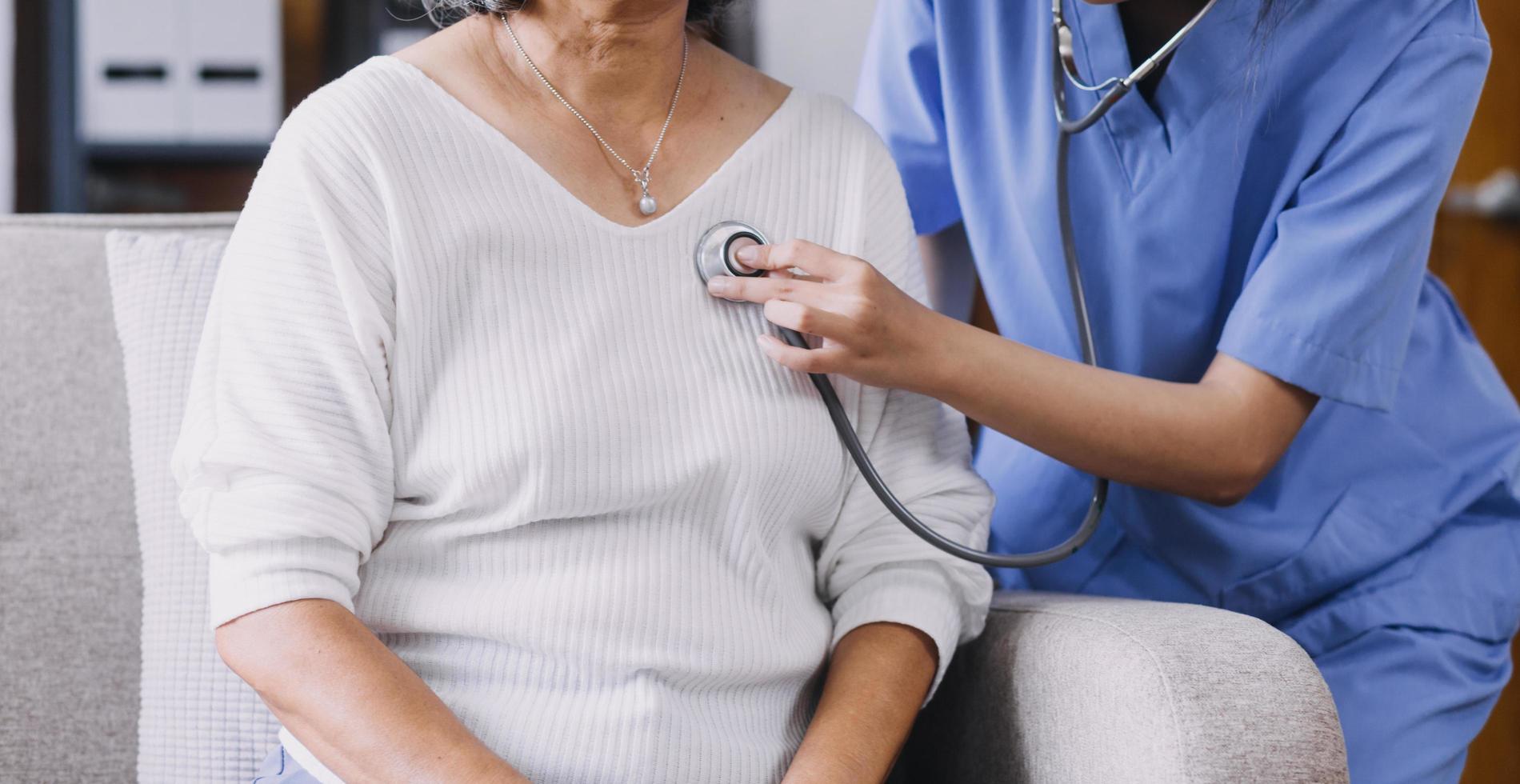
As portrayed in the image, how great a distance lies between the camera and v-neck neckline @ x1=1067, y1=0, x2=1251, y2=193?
3.32 feet

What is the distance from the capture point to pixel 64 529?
103 cm

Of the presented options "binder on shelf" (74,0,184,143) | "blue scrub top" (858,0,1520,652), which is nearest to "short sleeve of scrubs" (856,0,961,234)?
"blue scrub top" (858,0,1520,652)

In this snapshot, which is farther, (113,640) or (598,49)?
(113,640)

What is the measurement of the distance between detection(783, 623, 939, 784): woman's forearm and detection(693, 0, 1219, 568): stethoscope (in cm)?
9

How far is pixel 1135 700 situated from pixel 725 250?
404 millimetres

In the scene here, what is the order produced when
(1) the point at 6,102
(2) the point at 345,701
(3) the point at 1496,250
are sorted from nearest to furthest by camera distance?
(2) the point at 345,701 → (3) the point at 1496,250 → (1) the point at 6,102

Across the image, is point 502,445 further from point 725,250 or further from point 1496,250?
point 1496,250

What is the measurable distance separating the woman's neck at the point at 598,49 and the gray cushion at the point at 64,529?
46 cm

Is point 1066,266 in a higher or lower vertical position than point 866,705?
higher

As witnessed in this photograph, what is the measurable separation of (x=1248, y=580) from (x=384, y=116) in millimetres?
809

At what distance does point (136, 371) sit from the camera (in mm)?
1007

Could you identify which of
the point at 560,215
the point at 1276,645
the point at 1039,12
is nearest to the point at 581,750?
the point at 560,215

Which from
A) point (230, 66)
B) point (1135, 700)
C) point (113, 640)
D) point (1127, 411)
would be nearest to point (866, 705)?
point (1135, 700)

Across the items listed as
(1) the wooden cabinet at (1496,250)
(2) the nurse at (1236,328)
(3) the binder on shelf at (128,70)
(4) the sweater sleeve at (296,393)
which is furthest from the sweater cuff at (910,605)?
(3) the binder on shelf at (128,70)
